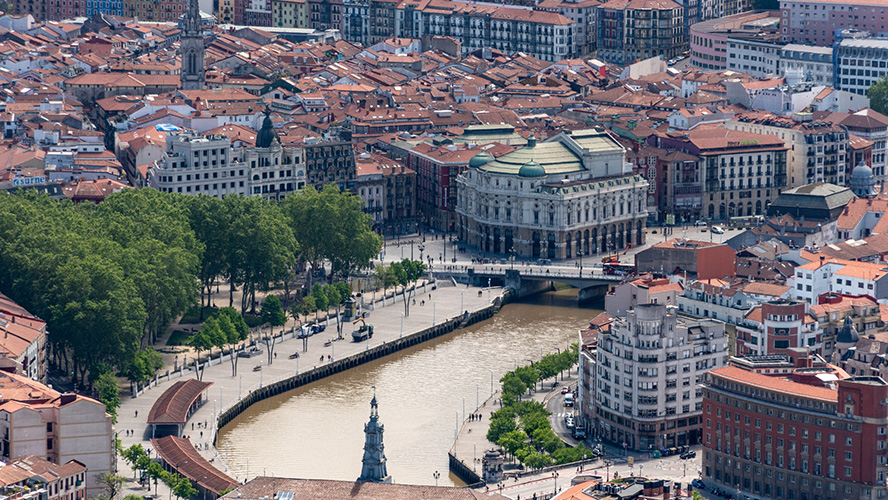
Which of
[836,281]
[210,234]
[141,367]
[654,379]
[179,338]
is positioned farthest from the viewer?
[210,234]

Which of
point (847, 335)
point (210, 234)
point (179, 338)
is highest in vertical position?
point (210, 234)

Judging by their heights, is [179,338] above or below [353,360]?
above

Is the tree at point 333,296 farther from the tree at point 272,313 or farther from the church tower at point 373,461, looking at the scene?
the church tower at point 373,461

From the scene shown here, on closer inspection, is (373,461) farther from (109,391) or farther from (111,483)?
(109,391)

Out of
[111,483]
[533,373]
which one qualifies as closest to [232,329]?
[533,373]

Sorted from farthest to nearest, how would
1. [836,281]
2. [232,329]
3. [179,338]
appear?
[836,281] < [179,338] < [232,329]

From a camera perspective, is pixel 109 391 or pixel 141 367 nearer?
pixel 109 391
